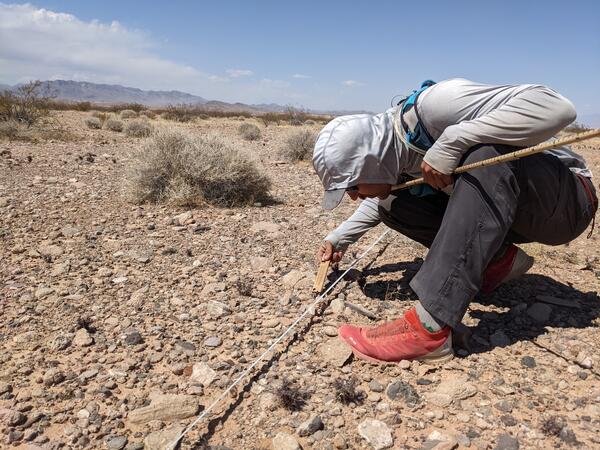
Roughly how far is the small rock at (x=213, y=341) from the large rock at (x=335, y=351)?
18.4 inches

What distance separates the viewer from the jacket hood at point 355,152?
6.57ft

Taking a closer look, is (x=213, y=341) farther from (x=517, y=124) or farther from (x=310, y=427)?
(x=517, y=124)

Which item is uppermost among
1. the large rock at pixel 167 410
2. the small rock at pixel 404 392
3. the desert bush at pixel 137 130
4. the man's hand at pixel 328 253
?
the desert bush at pixel 137 130

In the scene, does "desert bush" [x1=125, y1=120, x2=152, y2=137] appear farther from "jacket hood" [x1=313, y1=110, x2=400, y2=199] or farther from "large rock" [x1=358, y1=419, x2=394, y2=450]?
"large rock" [x1=358, y1=419, x2=394, y2=450]

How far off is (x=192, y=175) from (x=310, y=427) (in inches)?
133

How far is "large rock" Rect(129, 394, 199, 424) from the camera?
1.74 metres

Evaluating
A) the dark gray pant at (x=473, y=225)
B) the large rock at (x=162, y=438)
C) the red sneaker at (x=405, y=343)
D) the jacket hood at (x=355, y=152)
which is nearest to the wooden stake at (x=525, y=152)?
the dark gray pant at (x=473, y=225)

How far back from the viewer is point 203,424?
5.64ft

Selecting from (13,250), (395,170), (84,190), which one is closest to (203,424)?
(395,170)

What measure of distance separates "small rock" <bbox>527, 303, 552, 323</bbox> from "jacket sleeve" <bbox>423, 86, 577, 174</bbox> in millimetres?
974

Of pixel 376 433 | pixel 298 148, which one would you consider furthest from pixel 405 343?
pixel 298 148

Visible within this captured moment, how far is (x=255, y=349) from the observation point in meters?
2.16

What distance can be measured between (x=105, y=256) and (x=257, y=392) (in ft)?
5.83

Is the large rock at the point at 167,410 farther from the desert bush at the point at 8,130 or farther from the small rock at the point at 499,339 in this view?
the desert bush at the point at 8,130
